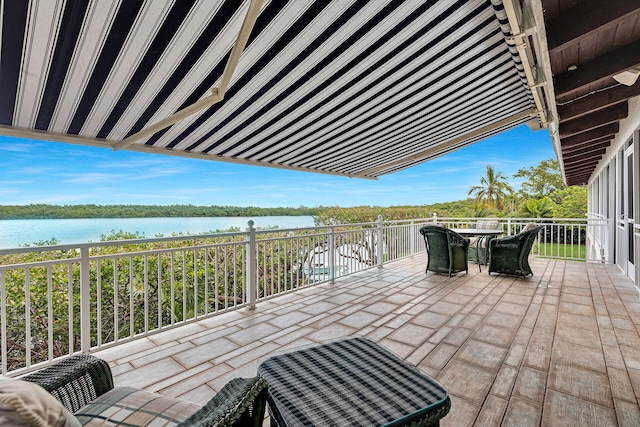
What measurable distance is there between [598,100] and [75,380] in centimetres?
670

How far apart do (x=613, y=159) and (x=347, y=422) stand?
30.4ft

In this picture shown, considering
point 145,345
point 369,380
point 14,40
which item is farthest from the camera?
point 145,345

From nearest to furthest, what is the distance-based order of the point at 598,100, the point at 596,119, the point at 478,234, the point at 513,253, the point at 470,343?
1. the point at 470,343
2. the point at 598,100
3. the point at 596,119
4. the point at 513,253
5. the point at 478,234

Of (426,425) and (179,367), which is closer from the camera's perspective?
(426,425)

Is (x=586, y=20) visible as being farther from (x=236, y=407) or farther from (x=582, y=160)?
(x=582, y=160)

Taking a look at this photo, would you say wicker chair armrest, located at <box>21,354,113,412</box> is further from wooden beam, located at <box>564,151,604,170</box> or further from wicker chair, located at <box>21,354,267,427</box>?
wooden beam, located at <box>564,151,604,170</box>

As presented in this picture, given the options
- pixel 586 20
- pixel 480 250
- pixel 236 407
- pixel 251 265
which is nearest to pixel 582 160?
pixel 480 250

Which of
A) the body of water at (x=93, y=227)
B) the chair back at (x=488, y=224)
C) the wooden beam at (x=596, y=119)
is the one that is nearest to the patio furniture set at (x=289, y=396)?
the body of water at (x=93, y=227)

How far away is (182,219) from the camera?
669 cm

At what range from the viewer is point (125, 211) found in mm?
5973

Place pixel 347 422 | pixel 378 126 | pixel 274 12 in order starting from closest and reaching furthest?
pixel 347 422, pixel 274 12, pixel 378 126

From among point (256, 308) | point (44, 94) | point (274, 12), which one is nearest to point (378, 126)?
point (274, 12)

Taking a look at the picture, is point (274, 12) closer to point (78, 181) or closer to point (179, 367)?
point (179, 367)

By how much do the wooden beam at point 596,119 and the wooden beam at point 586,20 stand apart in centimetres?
373
